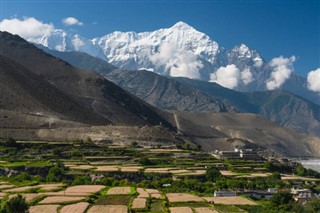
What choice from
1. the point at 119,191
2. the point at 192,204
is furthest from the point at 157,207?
the point at 119,191

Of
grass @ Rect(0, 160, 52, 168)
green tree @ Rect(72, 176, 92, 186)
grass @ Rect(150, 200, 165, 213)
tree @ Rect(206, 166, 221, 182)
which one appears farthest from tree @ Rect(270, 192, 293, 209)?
grass @ Rect(0, 160, 52, 168)

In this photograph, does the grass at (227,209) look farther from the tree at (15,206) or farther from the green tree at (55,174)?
the green tree at (55,174)

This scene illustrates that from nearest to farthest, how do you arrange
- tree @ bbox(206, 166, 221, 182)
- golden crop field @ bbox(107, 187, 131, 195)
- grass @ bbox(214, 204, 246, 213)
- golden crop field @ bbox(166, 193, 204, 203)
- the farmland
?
grass @ bbox(214, 204, 246, 213), the farmland, golden crop field @ bbox(166, 193, 204, 203), golden crop field @ bbox(107, 187, 131, 195), tree @ bbox(206, 166, 221, 182)

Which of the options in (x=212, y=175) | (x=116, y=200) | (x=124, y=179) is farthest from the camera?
(x=212, y=175)

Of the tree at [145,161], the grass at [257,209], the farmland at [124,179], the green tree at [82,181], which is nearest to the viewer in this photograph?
the farmland at [124,179]

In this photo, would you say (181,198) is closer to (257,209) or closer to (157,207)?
(157,207)

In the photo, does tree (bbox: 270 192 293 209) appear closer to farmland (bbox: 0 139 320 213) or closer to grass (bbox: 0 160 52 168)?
farmland (bbox: 0 139 320 213)

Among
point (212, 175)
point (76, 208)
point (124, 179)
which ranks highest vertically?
point (212, 175)

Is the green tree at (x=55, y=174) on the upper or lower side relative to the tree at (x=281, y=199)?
upper

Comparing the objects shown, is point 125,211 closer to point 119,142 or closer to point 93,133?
point 119,142

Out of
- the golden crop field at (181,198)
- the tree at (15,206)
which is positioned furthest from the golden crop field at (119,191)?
the tree at (15,206)
